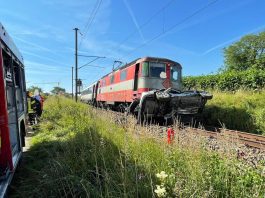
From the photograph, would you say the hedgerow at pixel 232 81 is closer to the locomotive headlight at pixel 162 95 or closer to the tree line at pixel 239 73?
the tree line at pixel 239 73

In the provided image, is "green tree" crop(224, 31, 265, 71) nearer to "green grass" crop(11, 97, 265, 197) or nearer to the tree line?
the tree line

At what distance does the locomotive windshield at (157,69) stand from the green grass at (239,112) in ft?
10.7

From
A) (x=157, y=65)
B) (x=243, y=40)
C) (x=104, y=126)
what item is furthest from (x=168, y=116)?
(x=243, y=40)

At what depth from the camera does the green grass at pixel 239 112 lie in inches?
488

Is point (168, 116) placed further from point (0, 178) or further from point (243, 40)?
point (243, 40)

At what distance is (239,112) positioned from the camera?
13.6 m

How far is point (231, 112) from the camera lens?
1389 cm

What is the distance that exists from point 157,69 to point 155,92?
8.59ft

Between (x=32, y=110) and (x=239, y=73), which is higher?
(x=239, y=73)

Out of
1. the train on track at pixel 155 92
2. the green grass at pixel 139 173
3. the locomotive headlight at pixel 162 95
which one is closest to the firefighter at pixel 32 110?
the train on track at pixel 155 92

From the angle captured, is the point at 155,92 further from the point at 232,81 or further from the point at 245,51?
the point at 245,51

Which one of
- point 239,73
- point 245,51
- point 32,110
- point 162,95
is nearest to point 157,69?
point 162,95

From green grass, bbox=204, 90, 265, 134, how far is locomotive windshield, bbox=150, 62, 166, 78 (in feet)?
10.7

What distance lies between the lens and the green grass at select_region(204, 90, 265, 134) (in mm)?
12400
